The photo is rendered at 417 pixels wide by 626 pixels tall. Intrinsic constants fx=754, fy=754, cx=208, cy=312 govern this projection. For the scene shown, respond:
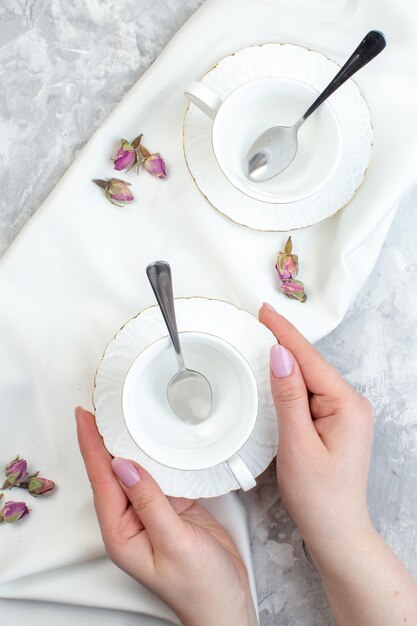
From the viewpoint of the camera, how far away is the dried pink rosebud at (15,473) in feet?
2.82

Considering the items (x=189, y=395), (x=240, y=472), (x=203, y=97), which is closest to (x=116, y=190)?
(x=203, y=97)

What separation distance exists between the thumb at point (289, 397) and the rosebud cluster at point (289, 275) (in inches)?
4.2

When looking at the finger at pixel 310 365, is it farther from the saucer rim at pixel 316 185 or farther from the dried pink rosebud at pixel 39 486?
the dried pink rosebud at pixel 39 486

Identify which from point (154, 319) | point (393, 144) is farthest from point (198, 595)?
point (393, 144)

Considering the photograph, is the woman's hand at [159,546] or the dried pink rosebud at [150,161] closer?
the woman's hand at [159,546]

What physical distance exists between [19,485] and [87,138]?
16.4 inches

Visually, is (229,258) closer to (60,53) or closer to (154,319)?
(154,319)

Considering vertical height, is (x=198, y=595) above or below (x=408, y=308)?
below

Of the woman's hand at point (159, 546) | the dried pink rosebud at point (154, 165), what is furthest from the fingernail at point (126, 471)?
the dried pink rosebud at point (154, 165)

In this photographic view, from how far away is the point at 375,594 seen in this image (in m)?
0.82

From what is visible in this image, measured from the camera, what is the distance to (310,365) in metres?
0.80

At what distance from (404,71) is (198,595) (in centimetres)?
62

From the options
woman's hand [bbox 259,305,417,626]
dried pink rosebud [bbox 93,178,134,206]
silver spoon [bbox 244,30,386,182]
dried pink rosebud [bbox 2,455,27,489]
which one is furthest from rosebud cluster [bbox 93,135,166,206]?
dried pink rosebud [bbox 2,455,27,489]

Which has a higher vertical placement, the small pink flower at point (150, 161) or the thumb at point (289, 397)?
the small pink flower at point (150, 161)
